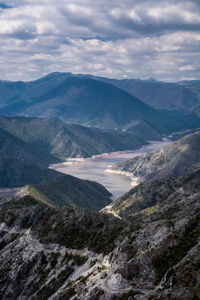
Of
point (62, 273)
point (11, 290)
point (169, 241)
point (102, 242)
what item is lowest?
point (11, 290)

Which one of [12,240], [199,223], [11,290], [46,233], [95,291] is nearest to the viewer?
[95,291]

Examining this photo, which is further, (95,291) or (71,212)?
(71,212)

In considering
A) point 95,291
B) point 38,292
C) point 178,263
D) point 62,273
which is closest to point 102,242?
point 62,273

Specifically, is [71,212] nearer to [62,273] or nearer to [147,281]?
[62,273]

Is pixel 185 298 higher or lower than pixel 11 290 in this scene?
higher

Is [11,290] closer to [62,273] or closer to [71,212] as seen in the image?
[62,273]

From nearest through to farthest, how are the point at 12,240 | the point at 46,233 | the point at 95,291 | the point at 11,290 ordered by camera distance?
the point at 95,291
the point at 11,290
the point at 46,233
the point at 12,240

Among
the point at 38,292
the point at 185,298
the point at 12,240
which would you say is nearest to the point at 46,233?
the point at 12,240
